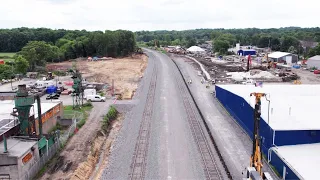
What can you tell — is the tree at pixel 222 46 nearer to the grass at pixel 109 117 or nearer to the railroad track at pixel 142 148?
the railroad track at pixel 142 148

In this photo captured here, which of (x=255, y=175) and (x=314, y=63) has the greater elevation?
(x=314, y=63)

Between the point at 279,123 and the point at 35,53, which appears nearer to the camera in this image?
the point at 279,123

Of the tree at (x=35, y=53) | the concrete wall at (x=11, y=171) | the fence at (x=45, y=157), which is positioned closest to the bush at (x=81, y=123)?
the fence at (x=45, y=157)

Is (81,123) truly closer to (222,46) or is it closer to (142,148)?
(142,148)

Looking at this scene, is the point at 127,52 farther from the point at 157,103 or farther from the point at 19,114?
the point at 19,114

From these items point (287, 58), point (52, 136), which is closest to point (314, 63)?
point (287, 58)

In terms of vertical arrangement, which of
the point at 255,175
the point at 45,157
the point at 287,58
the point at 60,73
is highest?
the point at 287,58

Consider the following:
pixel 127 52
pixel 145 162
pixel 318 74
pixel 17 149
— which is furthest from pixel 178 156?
pixel 127 52
